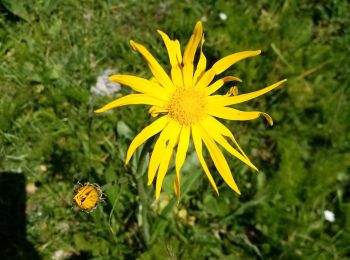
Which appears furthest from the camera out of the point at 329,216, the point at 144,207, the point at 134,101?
the point at 329,216

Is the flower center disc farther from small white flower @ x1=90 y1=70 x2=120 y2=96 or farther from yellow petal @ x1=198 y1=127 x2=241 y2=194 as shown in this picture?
small white flower @ x1=90 y1=70 x2=120 y2=96

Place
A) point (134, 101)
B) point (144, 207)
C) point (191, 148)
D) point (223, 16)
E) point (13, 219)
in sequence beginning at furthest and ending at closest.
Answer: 1. point (223, 16)
2. point (191, 148)
3. point (13, 219)
4. point (144, 207)
5. point (134, 101)

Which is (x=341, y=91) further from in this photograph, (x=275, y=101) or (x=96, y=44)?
(x=96, y=44)

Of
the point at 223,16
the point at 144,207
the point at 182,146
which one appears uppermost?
the point at 223,16

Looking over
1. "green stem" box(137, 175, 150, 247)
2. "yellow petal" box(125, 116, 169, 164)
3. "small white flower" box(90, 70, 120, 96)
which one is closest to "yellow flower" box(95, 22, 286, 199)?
"yellow petal" box(125, 116, 169, 164)

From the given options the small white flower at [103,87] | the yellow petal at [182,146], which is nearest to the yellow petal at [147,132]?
the yellow petal at [182,146]

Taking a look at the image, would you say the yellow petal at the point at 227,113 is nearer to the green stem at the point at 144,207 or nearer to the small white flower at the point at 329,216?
the green stem at the point at 144,207

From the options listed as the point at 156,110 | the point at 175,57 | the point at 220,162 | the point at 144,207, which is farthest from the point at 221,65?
the point at 144,207

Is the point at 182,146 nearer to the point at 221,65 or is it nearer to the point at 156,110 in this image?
the point at 156,110
